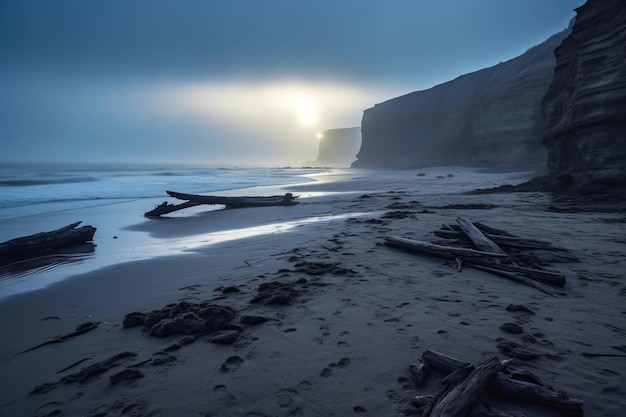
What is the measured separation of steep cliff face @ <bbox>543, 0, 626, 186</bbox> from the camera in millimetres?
9891

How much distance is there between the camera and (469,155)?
4938 cm

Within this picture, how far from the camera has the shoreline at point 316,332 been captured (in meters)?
2.11

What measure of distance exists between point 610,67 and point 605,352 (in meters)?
12.2

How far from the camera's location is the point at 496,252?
485cm

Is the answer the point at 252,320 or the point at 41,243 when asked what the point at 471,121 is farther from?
the point at 252,320

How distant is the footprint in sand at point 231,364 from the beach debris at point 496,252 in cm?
332

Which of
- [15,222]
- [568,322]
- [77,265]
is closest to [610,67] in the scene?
[568,322]

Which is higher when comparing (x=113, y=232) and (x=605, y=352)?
(x=605, y=352)

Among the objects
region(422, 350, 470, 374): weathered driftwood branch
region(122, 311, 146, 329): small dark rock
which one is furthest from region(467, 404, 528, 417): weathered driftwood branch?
region(122, 311, 146, 329): small dark rock

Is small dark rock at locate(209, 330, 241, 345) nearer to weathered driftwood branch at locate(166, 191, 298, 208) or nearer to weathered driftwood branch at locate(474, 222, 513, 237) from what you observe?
weathered driftwood branch at locate(474, 222, 513, 237)

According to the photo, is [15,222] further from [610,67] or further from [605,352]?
[610,67]

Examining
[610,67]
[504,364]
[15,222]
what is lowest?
[15,222]

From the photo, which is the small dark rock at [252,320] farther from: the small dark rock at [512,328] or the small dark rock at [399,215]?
the small dark rock at [399,215]

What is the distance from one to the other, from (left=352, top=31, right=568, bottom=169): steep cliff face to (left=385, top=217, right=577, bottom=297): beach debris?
3617 cm
